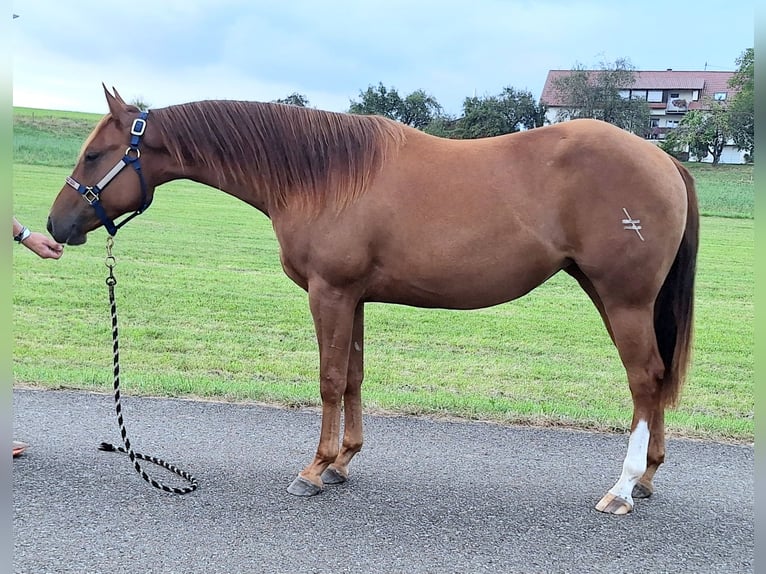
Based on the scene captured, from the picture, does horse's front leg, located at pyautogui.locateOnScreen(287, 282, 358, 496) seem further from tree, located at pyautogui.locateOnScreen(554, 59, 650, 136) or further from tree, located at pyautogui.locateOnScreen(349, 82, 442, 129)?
tree, located at pyautogui.locateOnScreen(554, 59, 650, 136)

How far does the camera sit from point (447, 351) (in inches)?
273

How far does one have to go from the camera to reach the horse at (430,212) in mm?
3250

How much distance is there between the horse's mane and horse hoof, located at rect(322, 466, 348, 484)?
1586mm

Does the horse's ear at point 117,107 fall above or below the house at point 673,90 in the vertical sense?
below

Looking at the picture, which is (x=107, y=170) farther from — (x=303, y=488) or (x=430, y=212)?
(x=303, y=488)

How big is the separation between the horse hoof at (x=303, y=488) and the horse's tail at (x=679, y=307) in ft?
6.66

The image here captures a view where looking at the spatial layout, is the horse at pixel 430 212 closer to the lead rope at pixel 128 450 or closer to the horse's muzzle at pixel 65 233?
the horse's muzzle at pixel 65 233

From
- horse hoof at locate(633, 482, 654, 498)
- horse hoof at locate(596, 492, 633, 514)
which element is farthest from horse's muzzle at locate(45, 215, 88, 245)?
horse hoof at locate(633, 482, 654, 498)

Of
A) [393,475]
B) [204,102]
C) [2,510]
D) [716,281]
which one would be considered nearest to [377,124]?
[204,102]

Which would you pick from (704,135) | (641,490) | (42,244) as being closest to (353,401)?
(641,490)

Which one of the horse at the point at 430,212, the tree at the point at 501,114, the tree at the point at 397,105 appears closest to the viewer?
the horse at the point at 430,212

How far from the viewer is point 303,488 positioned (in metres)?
3.39

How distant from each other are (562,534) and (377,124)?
2.44 meters

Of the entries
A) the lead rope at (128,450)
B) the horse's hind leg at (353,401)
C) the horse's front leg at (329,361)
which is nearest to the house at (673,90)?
the horse's hind leg at (353,401)
